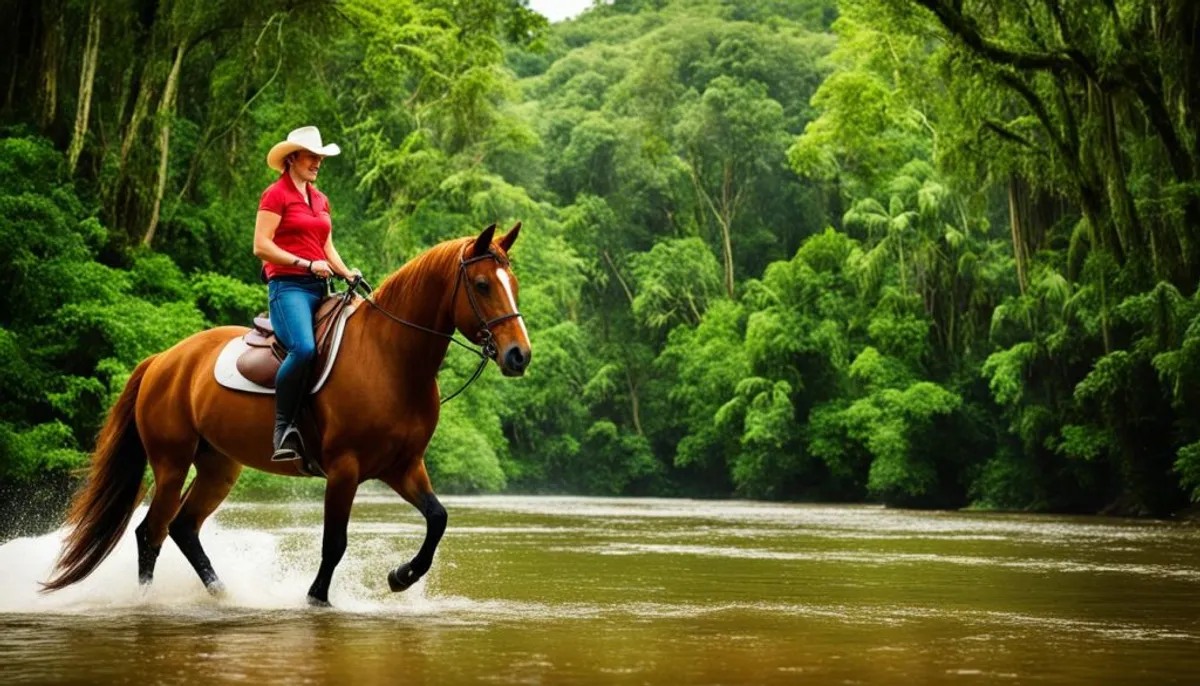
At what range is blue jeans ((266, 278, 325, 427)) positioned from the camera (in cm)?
955

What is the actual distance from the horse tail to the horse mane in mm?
2197

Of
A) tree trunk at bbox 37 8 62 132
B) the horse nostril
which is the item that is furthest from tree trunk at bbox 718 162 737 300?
the horse nostril

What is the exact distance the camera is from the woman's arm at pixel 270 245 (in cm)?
982

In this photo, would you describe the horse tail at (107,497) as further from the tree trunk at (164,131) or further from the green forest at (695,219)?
the tree trunk at (164,131)

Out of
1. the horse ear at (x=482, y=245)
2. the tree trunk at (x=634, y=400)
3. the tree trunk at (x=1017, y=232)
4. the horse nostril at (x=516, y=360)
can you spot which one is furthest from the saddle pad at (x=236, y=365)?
the tree trunk at (x=634, y=400)

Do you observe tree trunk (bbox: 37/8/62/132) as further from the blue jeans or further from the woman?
the blue jeans

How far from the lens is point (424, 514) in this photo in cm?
966

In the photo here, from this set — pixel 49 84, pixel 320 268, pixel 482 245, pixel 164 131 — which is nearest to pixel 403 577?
pixel 320 268

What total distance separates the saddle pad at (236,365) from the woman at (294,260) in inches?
4.5

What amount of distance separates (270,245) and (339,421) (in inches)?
50.5

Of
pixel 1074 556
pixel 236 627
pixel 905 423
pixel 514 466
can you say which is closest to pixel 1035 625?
pixel 236 627

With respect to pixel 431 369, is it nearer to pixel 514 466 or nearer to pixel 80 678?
pixel 80 678

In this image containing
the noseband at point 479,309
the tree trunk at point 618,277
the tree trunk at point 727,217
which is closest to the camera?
the noseband at point 479,309

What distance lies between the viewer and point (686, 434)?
70.7m
